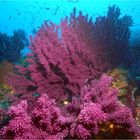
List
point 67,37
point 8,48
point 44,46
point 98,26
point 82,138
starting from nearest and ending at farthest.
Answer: point 82,138 → point 44,46 → point 67,37 → point 98,26 → point 8,48

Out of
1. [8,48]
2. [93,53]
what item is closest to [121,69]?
[93,53]

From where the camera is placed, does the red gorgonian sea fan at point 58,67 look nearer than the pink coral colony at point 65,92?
No

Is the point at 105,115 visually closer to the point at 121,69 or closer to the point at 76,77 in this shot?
the point at 76,77

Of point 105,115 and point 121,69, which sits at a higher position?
point 121,69

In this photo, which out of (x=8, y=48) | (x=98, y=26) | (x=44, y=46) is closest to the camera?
(x=44, y=46)

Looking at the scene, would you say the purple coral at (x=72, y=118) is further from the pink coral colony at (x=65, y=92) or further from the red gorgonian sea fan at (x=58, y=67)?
the red gorgonian sea fan at (x=58, y=67)

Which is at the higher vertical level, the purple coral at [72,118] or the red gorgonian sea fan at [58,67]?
the red gorgonian sea fan at [58,67]

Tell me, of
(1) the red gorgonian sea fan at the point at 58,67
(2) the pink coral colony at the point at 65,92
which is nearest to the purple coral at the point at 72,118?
(2) the pink coral colony at the point at 65,92

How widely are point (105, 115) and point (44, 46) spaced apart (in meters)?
2.14

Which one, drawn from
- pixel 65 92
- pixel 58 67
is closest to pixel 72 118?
pixel 65 92

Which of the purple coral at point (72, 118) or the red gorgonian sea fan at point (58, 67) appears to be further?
the red gorgonian sea fan at point (58, 67)

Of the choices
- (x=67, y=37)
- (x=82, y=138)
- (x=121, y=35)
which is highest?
(x=121, y=35)

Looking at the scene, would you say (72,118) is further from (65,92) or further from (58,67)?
(58,67)

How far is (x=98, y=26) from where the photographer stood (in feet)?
17.7
